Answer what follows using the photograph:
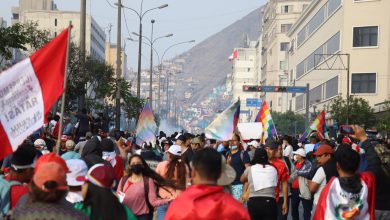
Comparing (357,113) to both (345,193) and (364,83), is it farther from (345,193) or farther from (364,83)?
(345,193)

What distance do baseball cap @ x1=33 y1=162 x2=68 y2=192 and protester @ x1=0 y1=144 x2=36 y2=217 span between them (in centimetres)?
99

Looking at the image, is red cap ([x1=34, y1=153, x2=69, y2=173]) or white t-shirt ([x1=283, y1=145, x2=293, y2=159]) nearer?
red cap ([x1=34, y1=153, x2=69, y2=173])

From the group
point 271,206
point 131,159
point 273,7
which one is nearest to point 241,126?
point 271,206

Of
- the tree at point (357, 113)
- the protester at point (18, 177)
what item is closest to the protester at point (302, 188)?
the protester at point (18, 177)

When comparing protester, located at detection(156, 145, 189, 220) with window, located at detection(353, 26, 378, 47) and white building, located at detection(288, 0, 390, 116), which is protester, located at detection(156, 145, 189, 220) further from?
window, located at detection(353, 26, 378, 47)

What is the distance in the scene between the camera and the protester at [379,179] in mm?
9078

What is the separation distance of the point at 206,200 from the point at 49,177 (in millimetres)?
Result: 1073

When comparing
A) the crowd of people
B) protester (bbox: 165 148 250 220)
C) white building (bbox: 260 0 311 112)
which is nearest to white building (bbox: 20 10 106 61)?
white building (bbox: 260 0 311 112)

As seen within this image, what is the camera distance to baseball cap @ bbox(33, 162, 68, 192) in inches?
218

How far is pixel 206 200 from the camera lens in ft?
19.2

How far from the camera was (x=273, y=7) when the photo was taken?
129m

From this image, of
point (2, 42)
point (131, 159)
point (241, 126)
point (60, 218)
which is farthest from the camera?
point (241, 126)

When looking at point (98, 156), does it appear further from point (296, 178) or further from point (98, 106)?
point (98, 106)

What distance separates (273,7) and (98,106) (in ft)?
280
